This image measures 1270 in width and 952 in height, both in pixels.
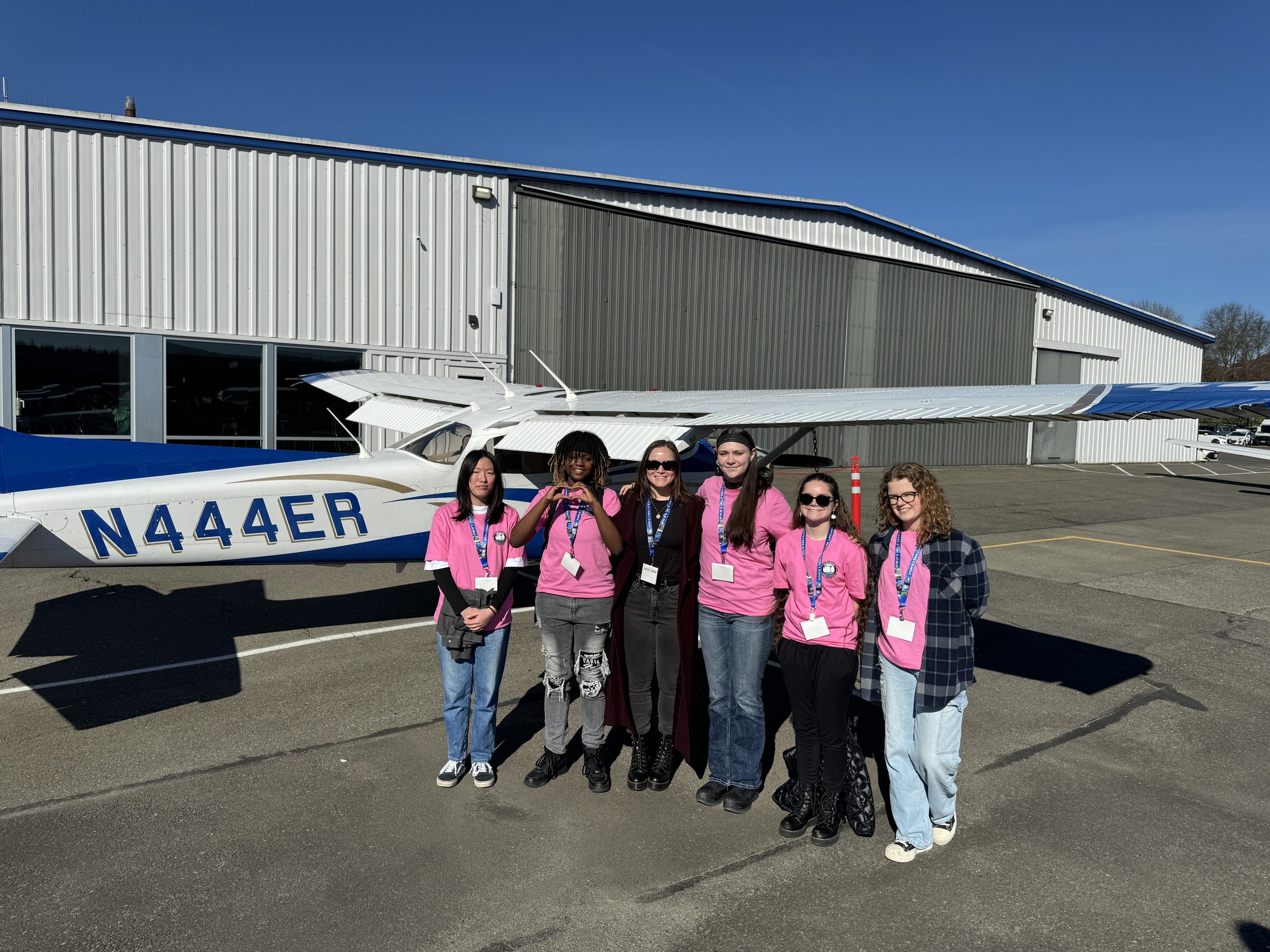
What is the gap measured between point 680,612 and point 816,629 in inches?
29.3

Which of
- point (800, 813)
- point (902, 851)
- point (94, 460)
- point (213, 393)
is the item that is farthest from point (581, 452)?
point (213, 393)

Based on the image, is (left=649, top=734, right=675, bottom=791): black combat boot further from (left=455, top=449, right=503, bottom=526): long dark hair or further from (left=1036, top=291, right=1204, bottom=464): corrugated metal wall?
(left=1036, top=291, right=1204, bottom=464): corrugated metal wall

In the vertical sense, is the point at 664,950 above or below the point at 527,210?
below

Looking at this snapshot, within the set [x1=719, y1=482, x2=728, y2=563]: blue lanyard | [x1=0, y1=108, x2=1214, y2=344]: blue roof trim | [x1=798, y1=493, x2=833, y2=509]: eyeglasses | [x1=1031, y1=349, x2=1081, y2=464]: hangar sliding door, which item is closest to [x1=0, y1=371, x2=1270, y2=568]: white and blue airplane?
[x1=719, y1=482, x2=728, y2=563]: blue lanyard

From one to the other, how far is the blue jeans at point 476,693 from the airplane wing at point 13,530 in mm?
2829

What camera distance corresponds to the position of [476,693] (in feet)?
13.6

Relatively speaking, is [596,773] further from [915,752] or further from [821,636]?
[915,752]

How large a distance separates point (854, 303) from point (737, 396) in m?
18.5

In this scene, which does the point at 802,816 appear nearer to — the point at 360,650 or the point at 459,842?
the point at 459,842

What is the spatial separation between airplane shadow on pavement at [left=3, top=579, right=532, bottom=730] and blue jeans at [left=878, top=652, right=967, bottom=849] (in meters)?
3.96

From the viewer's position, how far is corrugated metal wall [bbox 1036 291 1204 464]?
31.0 metres

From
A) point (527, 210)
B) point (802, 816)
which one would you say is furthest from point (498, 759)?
point (527, 210)

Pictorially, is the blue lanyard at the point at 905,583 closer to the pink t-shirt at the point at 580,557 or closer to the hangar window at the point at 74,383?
the pink t-shirt at the point at 580,557

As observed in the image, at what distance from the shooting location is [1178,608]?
8367mm
